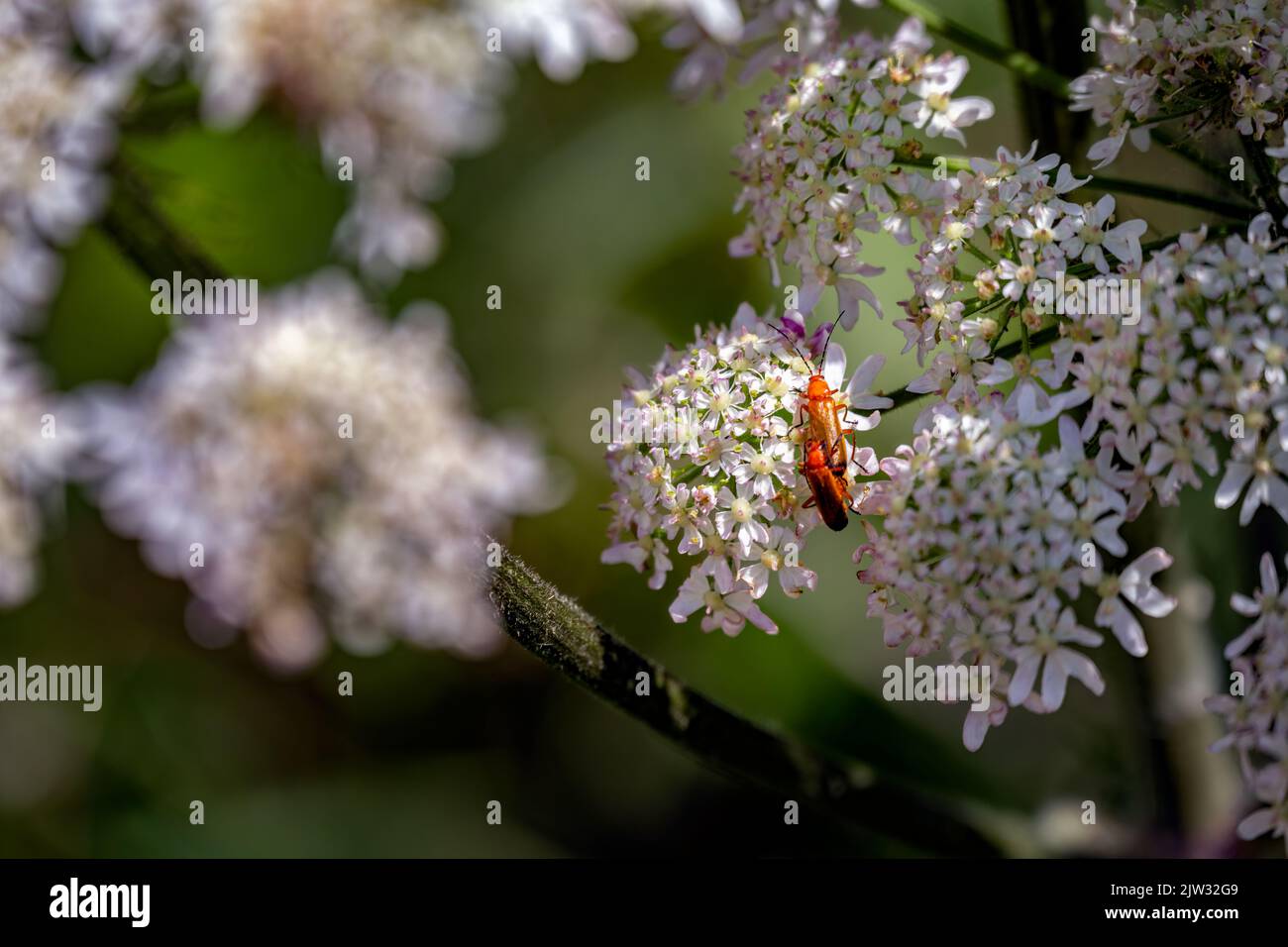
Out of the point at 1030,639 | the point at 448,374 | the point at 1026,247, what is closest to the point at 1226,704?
the point at 1030,639

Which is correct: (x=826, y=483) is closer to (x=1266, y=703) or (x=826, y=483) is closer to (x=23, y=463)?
(x=1266, y=703)

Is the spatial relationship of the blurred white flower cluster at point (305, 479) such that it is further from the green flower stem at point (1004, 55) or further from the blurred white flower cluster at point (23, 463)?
the green flower stem at point (1004, 55)

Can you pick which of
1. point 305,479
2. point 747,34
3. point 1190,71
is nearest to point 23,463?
point 305,479

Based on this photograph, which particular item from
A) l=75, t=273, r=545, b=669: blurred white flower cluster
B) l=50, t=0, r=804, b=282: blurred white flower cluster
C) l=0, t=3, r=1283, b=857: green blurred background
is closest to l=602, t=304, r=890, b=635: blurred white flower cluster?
l=50, t=0, r=804, b=282: blurred white flower cluster

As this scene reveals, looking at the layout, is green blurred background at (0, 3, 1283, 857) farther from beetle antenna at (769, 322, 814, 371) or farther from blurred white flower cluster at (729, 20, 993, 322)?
beetle antenna at (769, 322, 814, 371)

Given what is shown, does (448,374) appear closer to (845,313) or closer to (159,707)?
(159,707)
